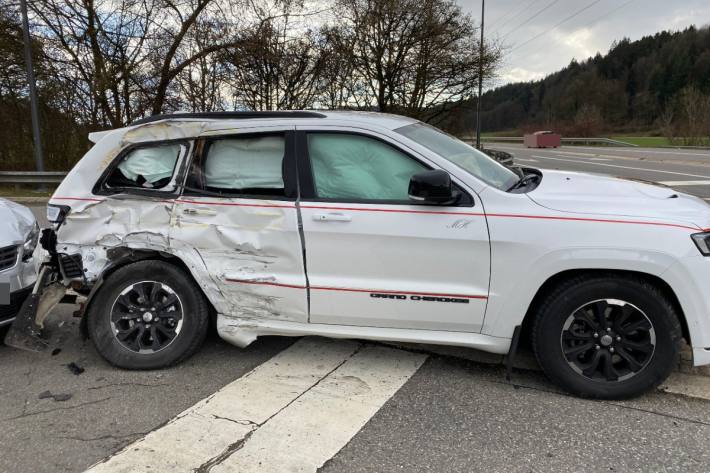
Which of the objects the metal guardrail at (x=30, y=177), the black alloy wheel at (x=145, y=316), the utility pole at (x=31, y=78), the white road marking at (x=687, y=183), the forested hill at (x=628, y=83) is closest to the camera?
the black alloy wheel at (x=145, y=316)

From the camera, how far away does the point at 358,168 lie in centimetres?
344

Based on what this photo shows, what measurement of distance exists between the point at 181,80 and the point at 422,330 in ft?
42.9

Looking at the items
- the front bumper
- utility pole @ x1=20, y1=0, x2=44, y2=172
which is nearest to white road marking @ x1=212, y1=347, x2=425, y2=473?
the front bumper

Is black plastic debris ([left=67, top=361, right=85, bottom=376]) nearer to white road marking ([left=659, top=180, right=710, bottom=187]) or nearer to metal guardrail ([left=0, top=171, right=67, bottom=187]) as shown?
metal guardrail ([left=0, top=171, right=67, bottom=187])

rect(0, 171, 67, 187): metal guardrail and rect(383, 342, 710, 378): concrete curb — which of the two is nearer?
rect(383, 342, 710, 378): concrete curb

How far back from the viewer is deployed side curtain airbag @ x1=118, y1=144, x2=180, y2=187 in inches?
148

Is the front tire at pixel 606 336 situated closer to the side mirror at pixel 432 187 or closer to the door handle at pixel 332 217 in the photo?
the side mirror at pixel 432 187

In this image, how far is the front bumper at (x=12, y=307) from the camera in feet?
12.2

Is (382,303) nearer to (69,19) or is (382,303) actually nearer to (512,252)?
(512,252)

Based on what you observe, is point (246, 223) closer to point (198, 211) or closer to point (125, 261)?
point (198, 211)

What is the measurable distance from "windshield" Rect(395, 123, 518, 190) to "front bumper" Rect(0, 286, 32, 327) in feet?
9.81

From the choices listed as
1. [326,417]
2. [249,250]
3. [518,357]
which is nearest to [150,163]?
[249,250]

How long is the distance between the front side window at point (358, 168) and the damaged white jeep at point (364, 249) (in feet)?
0.03

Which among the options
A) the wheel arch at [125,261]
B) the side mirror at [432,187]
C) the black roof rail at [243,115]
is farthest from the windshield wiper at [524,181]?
the wheel arch at [125,261]
